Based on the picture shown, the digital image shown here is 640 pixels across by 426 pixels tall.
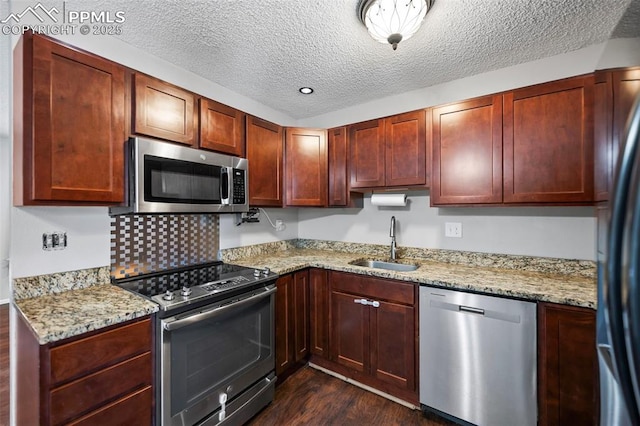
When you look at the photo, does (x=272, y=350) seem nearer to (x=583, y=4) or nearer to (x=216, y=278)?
(x=216, y=278)

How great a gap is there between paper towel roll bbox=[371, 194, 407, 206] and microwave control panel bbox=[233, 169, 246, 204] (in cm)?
116

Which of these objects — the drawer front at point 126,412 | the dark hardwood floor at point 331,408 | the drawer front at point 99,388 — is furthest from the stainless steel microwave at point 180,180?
the dark hardwood floor at point 331,408

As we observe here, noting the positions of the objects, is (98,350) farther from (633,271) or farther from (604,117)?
(604,117)

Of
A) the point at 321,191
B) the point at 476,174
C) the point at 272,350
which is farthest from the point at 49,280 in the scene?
the point at 476,174

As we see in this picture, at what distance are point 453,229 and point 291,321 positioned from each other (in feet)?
5.09

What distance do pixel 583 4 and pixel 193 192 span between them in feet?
8.01

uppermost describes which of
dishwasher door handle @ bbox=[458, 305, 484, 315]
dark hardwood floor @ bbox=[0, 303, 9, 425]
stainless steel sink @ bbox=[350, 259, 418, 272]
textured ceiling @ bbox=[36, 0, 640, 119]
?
textured ceiling @ bbox=[36, 0, 640, 119]

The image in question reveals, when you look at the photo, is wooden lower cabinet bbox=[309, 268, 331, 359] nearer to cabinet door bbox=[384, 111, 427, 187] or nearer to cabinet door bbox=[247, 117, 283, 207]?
cabinet door bbox=[247, 117, 283, 207]

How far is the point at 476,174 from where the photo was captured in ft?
6.31

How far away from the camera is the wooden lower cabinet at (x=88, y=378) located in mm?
1048

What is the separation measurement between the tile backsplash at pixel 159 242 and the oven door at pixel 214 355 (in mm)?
674

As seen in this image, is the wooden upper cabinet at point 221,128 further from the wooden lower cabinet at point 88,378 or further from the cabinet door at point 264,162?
the wooden lower cabinet at point 88,378

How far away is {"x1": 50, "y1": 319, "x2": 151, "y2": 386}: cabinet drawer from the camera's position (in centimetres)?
107

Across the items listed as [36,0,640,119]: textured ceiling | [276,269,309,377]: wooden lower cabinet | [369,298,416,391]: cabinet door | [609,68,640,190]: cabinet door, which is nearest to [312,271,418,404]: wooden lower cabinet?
[369,298,416,391]: cabinet door
